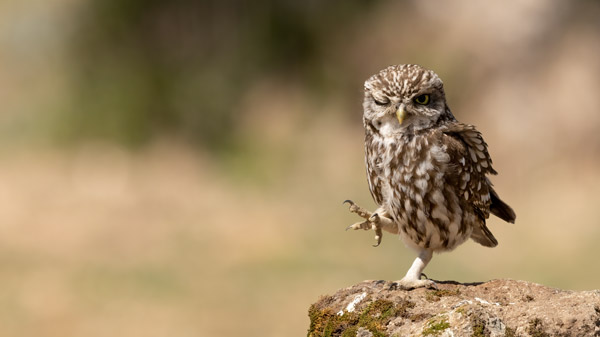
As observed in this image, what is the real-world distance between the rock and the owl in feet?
0.78

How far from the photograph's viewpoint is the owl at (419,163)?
17.2ft

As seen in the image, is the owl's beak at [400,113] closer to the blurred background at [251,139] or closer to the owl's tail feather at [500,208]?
the owl's tail feather at [500,208]

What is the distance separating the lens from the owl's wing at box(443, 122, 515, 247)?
5.47 meters

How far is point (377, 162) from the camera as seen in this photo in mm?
5527

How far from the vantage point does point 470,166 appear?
5586mm

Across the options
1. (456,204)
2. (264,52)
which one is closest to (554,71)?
(264,52)

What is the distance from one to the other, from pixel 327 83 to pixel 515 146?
3551 millimetres

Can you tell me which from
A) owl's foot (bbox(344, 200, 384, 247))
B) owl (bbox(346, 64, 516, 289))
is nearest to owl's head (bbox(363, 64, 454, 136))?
owl (bbox(346, 64, 516, 289))

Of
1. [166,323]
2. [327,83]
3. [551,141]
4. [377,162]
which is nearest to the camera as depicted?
[377,162]

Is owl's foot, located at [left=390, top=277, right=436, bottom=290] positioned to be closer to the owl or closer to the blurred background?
the owl

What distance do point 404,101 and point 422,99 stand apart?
0.52 feet

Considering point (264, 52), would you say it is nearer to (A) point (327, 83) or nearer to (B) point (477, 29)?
(A) point (327, 83)

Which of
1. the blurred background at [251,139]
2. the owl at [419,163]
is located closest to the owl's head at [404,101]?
the owl at [419,163]

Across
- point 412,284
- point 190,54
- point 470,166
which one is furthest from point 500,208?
point 190,54
